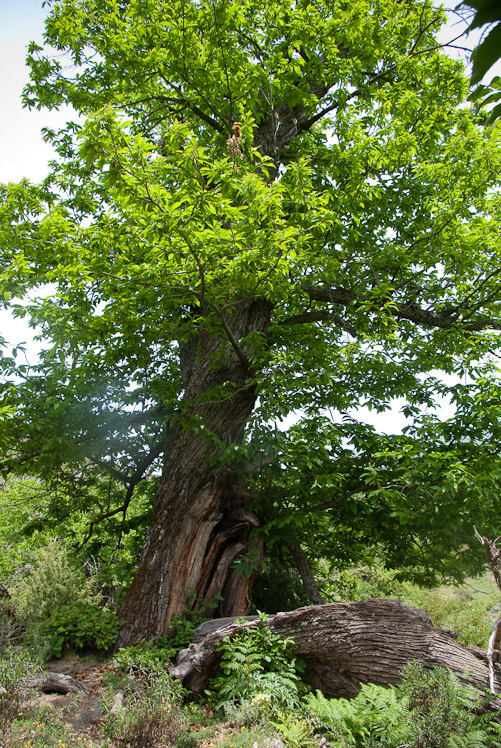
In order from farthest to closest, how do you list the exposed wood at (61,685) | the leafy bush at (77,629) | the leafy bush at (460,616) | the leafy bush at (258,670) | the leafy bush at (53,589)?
the leafy bush at (460,616) < the leafy bush at (53,589) < the leafy bush at (77,629) < the exposed wood at (61,685) < the leafy bush at (258,670)

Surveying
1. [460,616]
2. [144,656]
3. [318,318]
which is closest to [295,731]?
[144,656]

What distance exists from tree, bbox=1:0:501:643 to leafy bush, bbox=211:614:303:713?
3.37 ft

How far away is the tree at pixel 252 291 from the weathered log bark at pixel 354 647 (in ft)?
3.07

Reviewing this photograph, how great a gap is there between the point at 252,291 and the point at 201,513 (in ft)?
10.2

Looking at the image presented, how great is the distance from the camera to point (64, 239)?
5828mm

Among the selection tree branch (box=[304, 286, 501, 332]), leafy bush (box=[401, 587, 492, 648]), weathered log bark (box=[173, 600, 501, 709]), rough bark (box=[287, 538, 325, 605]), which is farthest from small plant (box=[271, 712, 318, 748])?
tree branch (box=[304, 286, 501, 332])

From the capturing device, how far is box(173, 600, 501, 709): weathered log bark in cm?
497

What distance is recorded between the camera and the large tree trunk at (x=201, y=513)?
6336mm

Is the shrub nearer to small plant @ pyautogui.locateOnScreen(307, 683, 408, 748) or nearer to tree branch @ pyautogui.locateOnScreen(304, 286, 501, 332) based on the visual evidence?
small plant @ pyautogui.locateOnScreen(307, 683, 408, 748)

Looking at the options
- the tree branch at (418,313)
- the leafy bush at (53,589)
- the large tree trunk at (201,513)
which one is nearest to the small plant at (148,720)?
the large tree trunk at (201,513)

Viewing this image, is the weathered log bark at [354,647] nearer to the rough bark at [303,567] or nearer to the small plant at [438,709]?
the small plant at [438,709]

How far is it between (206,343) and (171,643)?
4150 millimetres

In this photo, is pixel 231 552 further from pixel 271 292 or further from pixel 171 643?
pixel 271 292

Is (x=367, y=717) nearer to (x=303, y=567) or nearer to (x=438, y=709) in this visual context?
(x=438, y=709)
